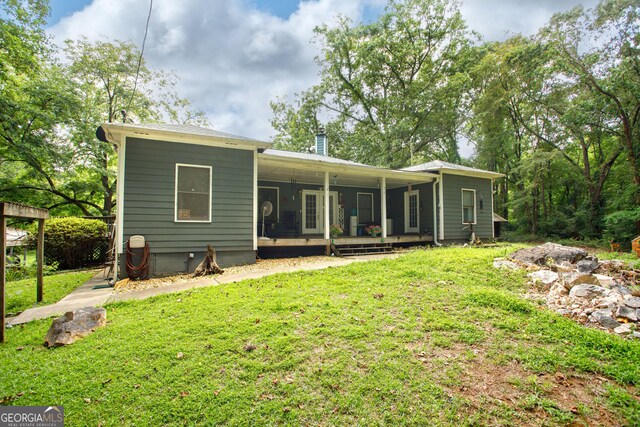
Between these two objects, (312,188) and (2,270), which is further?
(312,188)

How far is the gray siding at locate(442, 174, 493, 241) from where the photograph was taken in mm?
11648

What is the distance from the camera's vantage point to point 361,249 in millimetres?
10031

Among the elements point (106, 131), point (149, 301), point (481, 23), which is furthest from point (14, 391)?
point (481, 23)

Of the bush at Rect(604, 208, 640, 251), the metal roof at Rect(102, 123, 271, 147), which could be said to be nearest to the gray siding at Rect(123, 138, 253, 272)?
the metal roof at Rect(102, 123, 271, 147)

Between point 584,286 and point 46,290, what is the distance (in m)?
9.36

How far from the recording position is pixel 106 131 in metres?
6.34

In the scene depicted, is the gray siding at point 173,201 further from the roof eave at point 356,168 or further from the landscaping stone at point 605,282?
the landscaping stone at point 605,282

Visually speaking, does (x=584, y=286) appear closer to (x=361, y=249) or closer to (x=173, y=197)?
(x=361, y=249)

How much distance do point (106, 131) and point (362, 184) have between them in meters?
9.17

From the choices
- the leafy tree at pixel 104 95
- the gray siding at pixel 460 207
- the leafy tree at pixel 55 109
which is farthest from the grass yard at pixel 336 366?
the leafy tree at pixel 104 95

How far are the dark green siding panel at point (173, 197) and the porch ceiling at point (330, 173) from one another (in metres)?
1.05

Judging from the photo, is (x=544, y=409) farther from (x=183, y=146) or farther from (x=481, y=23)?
(x=481, y=23)

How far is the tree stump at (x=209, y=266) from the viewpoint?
6520mm

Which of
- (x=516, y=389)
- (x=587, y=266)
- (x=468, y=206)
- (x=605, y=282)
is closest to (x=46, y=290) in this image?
(x=516, y=389)
